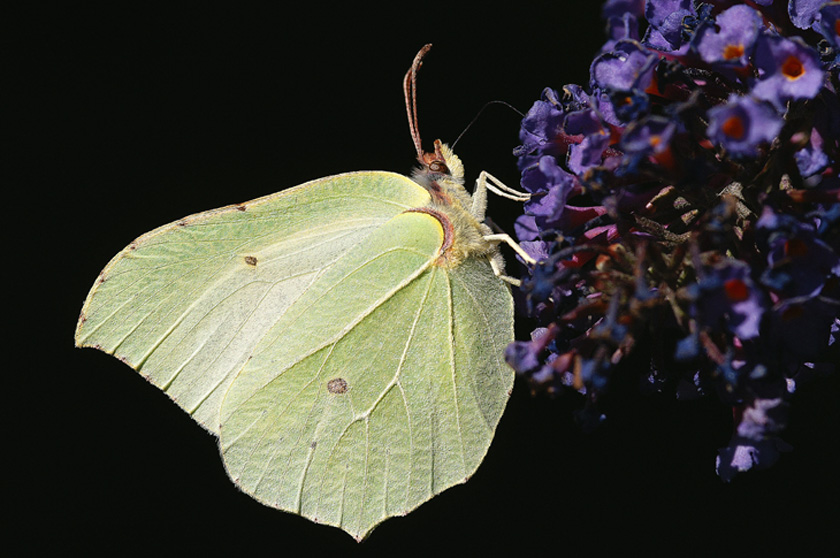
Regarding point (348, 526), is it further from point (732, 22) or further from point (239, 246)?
point (732, 22)

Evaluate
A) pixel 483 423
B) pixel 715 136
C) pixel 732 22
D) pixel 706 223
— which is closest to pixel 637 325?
pixel 706 223

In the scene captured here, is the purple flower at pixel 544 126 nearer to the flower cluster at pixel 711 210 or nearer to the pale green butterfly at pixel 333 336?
the flower cluster at pixel 711 210

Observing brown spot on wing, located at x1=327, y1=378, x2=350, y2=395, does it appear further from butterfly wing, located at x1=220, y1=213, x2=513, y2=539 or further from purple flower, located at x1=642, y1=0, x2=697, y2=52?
purple flower, located at x1=642, y1=0, x2=697, y2=52

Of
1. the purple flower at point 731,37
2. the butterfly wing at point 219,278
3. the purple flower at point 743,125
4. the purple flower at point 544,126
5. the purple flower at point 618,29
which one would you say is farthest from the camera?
the butterfly wing at point 219,278

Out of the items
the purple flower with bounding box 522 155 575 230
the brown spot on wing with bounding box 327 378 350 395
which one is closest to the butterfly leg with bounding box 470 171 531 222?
the purple flower with bounding box 522 155 575 230

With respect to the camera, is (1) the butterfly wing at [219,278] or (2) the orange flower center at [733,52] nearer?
(2) the orange flower center at [733,52]

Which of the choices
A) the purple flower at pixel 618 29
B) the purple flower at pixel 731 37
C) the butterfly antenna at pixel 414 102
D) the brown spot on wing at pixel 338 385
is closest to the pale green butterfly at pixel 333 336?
the brown spot on wing at pixel 338 385

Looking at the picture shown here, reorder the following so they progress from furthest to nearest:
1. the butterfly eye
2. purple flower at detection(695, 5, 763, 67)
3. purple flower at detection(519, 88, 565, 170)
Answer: the butterfly eye → purple flower at detection(519, 88, 565, 170) → purple flower at detection(695, 5, 763, 67)
